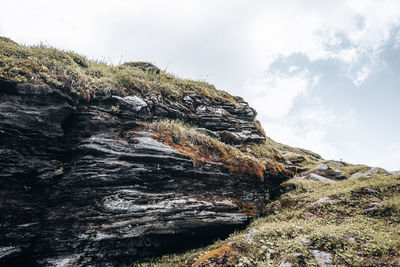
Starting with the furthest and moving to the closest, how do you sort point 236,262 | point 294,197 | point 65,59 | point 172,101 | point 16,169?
point 172,101 → point 294,197 → point 65,59 → point 16,169 → point 236,262

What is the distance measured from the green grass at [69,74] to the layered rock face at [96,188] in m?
0.62

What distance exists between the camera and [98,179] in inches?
362

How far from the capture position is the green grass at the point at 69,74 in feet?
29.0

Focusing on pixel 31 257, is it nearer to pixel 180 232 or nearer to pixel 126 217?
pixel 126 217

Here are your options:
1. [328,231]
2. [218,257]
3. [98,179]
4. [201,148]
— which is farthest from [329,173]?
[98,179]

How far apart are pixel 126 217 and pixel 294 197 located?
11029 mm

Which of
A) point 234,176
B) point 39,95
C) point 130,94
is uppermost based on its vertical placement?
point 130,94

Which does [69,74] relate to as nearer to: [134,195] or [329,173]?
[134,195]

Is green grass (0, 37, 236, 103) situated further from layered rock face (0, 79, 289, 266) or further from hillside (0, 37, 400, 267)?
layered rock face (0, 79, 289, 266)

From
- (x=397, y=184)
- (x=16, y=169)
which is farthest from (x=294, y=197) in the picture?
(x=16, y=169)

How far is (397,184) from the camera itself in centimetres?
1087

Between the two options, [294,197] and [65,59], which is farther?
[294,197]

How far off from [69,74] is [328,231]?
15.9 metres

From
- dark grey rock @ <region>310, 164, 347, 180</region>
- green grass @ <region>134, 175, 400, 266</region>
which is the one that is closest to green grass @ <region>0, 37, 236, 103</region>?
green grass @ <region>134, 175, 400, 266</region>
